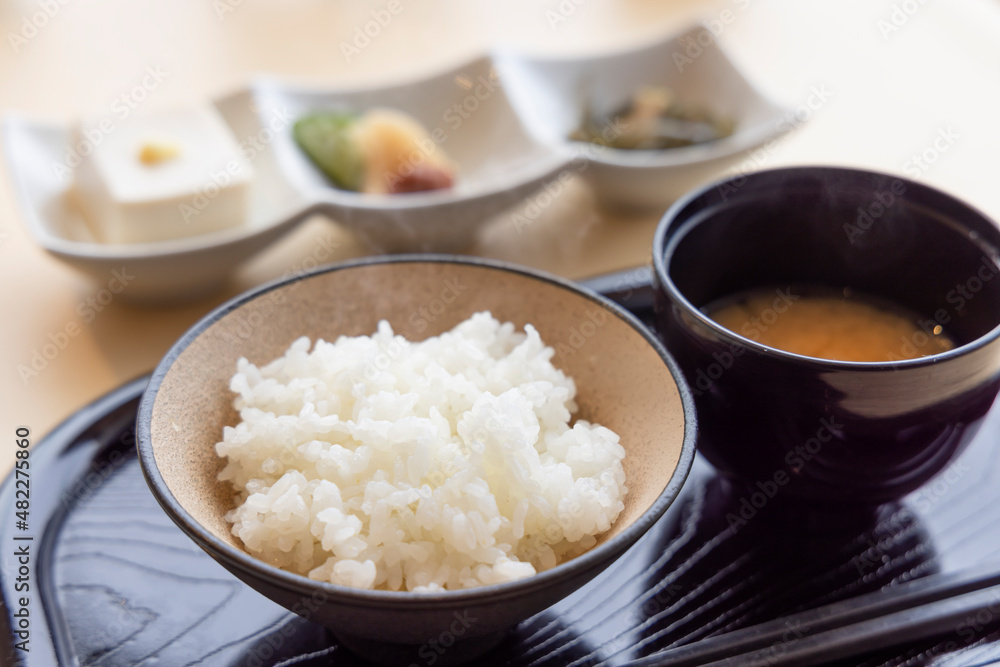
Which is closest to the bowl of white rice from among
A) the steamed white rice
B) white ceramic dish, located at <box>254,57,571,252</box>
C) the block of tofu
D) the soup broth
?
the steamed white rice

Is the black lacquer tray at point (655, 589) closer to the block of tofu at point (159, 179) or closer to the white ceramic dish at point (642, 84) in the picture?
the block of tofu at point (159, 179)

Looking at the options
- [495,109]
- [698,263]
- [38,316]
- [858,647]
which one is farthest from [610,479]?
[495,109]

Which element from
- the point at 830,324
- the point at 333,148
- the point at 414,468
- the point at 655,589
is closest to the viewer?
the point at 414,468

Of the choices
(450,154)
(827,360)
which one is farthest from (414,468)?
(450,154)

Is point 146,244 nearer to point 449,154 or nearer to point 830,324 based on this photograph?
point 449,154

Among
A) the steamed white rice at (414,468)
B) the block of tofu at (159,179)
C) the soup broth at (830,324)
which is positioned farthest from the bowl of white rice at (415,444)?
the block of tofu at (159,179)

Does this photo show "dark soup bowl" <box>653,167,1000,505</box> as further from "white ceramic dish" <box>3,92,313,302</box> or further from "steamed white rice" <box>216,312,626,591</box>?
"white ceramic dish" <box>3,92,313,302</box>

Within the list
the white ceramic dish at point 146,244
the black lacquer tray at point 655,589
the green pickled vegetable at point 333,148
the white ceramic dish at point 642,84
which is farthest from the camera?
the green pickled vegetable at point 333,148
